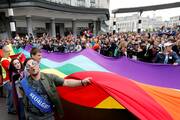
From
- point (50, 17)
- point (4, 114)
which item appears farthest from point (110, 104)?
point (50, 17)

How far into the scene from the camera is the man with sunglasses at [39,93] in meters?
3.36

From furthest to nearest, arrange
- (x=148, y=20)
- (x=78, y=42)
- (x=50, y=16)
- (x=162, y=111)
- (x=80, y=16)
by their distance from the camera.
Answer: (x=148, y=20)
(x=80, y=16)
(x=50, y=16)
(x=78, y=42)
(x=162, y=111)

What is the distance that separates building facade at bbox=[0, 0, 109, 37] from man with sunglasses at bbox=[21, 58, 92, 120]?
81.7 ft

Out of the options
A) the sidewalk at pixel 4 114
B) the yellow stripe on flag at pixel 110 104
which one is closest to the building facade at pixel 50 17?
the sidewalk at pixel 4 114

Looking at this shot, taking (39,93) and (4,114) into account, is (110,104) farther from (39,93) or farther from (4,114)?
(4,114)

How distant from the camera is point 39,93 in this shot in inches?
132

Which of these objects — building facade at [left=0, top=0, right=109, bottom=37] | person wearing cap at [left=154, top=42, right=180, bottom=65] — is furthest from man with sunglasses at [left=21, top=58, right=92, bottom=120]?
building facade at [left=0, top=0, right=109, bottom=37]

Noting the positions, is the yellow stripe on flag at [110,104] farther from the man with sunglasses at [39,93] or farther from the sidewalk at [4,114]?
the sidewalk at [4,114]

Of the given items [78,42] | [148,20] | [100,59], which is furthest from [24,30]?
[148,20]

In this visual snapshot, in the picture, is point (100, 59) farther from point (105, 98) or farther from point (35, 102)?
point (35, 102)

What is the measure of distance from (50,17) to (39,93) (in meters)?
30.4

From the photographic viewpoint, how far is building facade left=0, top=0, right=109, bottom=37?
28.2 meters

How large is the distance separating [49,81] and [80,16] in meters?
37.0

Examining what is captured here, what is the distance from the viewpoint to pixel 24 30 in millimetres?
30656
